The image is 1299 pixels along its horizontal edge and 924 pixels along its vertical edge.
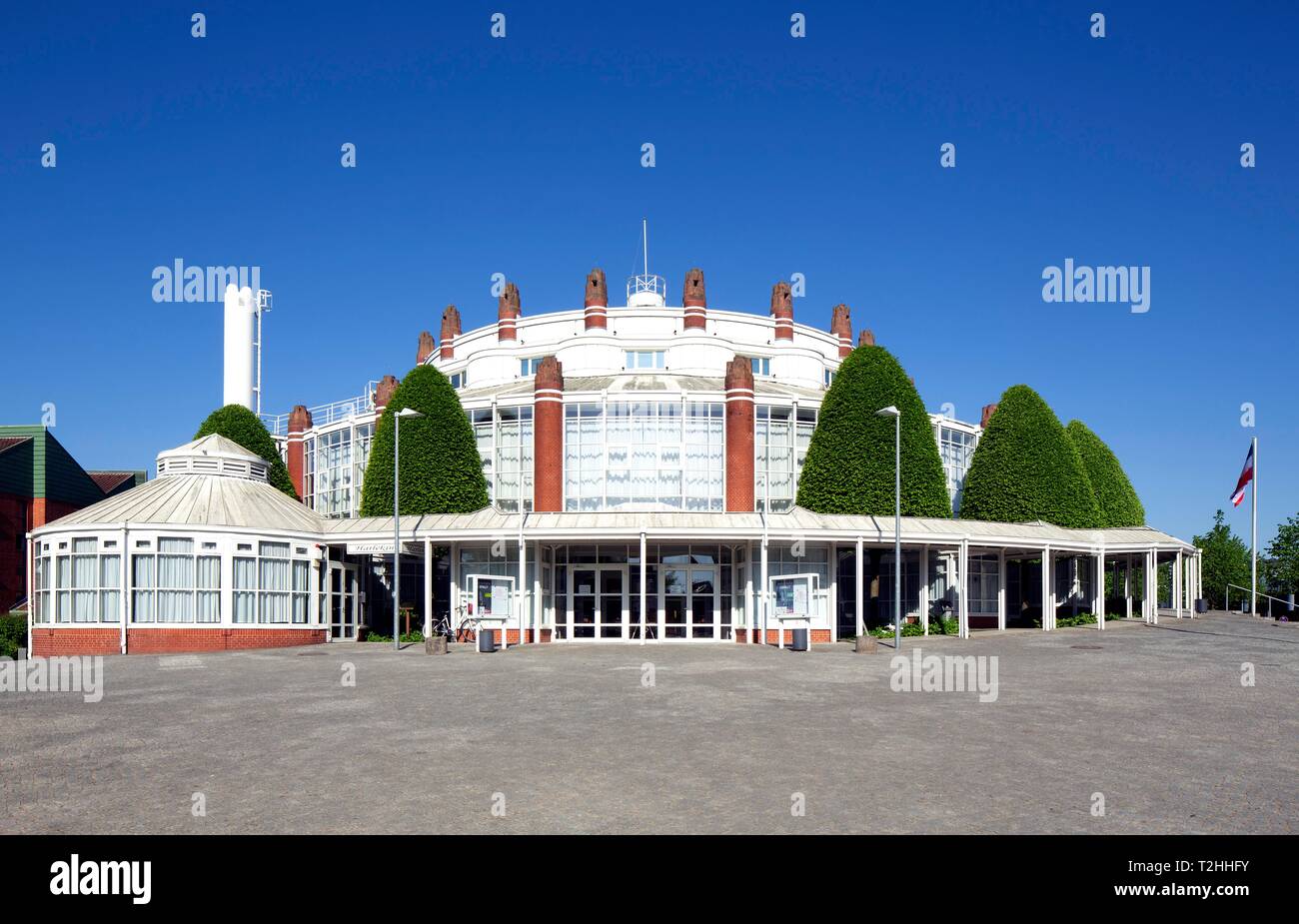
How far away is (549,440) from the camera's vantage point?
115ft

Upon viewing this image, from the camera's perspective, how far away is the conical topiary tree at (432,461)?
114 ft

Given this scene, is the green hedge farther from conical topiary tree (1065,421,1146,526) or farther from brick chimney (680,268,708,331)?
conical topiary tree (1065,421,1146,526)

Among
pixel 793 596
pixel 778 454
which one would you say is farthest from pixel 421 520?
pixel 778 454

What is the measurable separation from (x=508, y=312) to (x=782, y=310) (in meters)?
13.4

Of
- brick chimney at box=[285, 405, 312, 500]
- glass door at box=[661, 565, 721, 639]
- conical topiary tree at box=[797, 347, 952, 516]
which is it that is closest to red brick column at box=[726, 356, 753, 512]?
conical topiary tree at box=[797, 347, 952, 516]

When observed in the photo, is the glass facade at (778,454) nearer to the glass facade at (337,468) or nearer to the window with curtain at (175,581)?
the glass facade at (337,468)

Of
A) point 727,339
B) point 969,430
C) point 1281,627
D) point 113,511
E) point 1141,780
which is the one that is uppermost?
point 727,339

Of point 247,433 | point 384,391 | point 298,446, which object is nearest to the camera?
point 247,433

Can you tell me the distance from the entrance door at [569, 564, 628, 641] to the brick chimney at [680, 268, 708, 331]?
13.6m

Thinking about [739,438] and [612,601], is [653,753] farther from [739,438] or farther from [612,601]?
[739,438]
